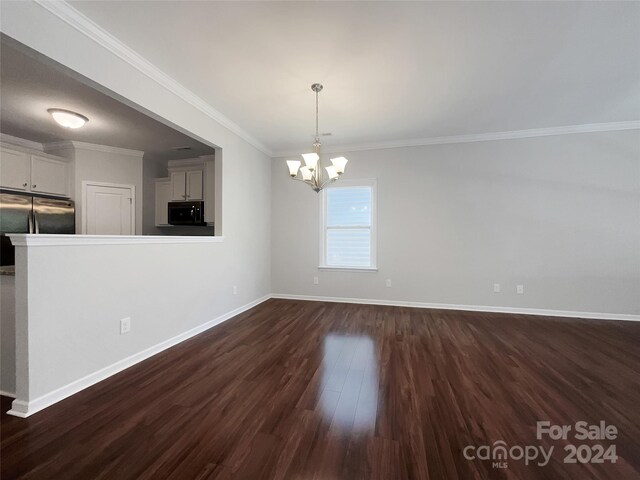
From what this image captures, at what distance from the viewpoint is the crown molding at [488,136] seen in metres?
3.63

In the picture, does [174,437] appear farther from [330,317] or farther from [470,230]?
[470,230]

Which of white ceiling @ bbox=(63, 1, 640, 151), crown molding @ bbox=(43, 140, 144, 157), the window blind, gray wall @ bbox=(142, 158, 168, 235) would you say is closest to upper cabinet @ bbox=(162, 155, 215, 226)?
gray wall @ bbox=(142, 158, 168, 235)

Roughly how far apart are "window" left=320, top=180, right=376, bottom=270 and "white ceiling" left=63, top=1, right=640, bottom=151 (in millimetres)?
1412

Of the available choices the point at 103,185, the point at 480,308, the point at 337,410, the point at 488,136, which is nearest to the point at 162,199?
the point at 103,185

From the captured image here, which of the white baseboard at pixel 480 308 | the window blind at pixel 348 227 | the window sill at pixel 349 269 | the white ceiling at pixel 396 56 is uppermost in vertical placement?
the white ceiling at pixel 396 56

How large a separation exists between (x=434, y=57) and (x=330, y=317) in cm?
330

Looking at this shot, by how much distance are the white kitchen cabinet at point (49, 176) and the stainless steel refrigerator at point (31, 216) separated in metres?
0.19

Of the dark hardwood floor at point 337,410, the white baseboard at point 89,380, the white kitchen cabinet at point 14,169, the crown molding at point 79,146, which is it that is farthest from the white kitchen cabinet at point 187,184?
the dark hardwood floor at point 337,410

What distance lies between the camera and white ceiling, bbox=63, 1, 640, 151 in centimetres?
183

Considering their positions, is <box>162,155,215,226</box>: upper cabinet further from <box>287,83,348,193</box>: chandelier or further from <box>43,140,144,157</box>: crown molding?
<box>287,83,348,193</box>: chandelier

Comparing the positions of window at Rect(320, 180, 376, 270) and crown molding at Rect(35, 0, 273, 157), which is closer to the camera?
crown molding at Rect(35, 0, 273, 157)

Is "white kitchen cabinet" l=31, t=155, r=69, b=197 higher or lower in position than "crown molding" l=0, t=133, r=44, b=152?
lower

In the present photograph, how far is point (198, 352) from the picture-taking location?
2.59m

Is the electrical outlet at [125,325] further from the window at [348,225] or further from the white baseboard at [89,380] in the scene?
the window at [348,225]
